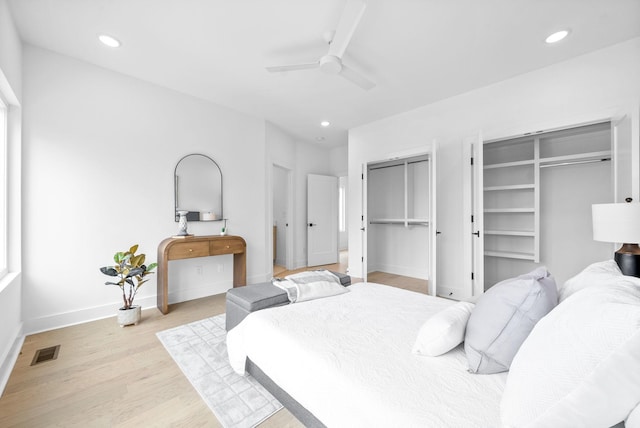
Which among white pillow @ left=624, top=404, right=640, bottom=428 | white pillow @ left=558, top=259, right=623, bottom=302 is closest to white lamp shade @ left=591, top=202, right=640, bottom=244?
white pillow @ left=558, top=259, right=623, bottom=302

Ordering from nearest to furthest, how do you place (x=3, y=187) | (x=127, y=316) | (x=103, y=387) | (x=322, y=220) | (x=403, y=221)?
(x=103, y=387) → (x=3, y=187) → (x=127, y=316) → (x=403, y=221) → (x=322, y=220)

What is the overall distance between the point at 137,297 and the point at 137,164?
161 centimetres

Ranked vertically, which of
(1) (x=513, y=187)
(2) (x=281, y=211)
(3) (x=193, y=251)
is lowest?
(3) (x=193, y=251)

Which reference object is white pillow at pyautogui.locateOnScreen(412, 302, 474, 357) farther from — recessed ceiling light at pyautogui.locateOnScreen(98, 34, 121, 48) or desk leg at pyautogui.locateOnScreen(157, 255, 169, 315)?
recessed ceiling light at pyautogui.locateOnScreen(98, 34, 121, 48)

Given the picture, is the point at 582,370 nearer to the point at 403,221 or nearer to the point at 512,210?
the point at 512,210

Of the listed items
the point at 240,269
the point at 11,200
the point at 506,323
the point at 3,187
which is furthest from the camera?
the point at 240,269

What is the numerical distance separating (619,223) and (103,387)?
3827 millimetres

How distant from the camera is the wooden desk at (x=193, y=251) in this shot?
127 inches

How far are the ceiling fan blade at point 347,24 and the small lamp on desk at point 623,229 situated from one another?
2.35m

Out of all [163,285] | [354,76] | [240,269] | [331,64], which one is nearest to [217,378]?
[163,285]

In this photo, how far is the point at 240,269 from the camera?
4047 mm

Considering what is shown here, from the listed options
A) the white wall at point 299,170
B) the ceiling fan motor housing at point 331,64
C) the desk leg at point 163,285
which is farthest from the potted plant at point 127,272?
the white wall at point 299,170

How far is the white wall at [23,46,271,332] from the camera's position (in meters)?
2.75

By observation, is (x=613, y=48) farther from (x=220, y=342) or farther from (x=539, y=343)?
(x=220, y=342)
